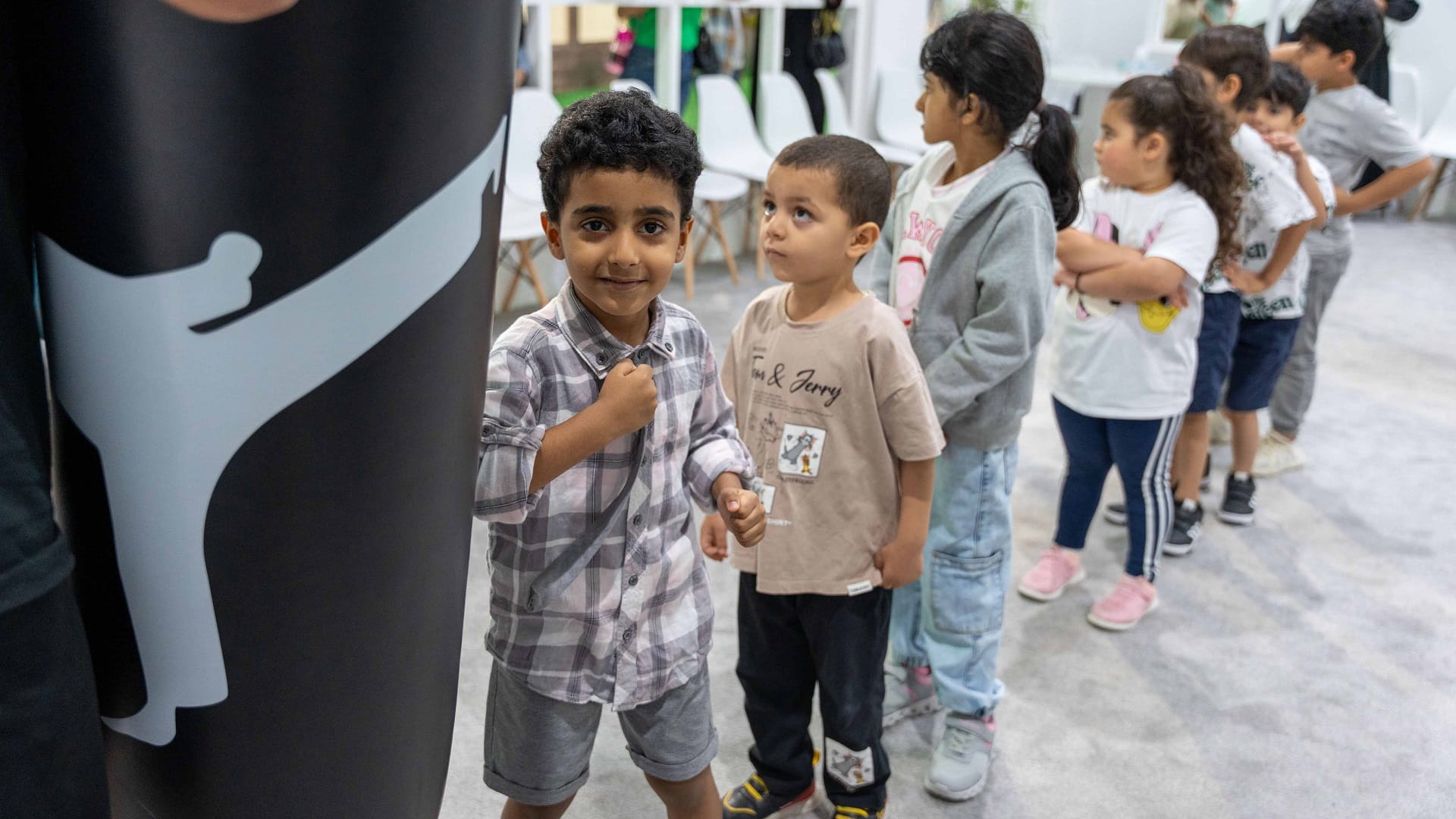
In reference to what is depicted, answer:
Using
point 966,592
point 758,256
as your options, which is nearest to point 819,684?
point 966,592

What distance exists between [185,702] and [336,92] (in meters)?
0.46

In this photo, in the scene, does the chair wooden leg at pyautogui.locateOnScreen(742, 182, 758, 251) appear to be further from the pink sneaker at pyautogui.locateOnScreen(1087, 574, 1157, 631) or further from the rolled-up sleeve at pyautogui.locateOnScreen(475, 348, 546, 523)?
the rolled-up sleeve at pyautogui.locateOnScreen(475, 348, 546, 523)

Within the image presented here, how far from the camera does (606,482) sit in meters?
1.30

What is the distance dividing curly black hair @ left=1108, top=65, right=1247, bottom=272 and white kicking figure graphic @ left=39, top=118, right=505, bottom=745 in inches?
65.2

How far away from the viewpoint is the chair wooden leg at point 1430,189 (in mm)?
7070

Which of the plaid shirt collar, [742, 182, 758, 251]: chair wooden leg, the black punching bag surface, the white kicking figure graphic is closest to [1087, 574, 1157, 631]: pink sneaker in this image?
the plaid shirt collar

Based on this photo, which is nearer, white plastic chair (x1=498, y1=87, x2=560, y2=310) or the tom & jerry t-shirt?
the tom & jerry t-shirt

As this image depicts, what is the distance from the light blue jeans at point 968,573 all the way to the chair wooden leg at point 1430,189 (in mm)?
6298

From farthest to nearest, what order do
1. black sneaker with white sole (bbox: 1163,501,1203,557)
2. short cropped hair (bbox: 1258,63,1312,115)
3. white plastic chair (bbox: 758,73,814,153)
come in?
white plastic chair (bbox: 758,73,814,153) → black sneaker with white sole (bbox: 1163,501,1203,557) → short cropped hair (bbox: 1258,63,1312,115)

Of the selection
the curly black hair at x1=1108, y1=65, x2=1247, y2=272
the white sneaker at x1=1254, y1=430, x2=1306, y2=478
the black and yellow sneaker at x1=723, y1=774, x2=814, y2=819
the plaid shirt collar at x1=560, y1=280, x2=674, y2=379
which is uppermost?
the curly black hair at x1=1108, y1=65, x2=1247, y2=272

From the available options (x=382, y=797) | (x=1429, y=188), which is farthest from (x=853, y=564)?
(x=1429, y=188)

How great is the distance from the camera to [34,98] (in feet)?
2.54

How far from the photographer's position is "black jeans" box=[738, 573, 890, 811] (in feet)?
5.61

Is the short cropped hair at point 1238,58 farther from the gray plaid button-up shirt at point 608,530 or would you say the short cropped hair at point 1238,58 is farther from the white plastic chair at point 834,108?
the white plastic chair at point 834,108
